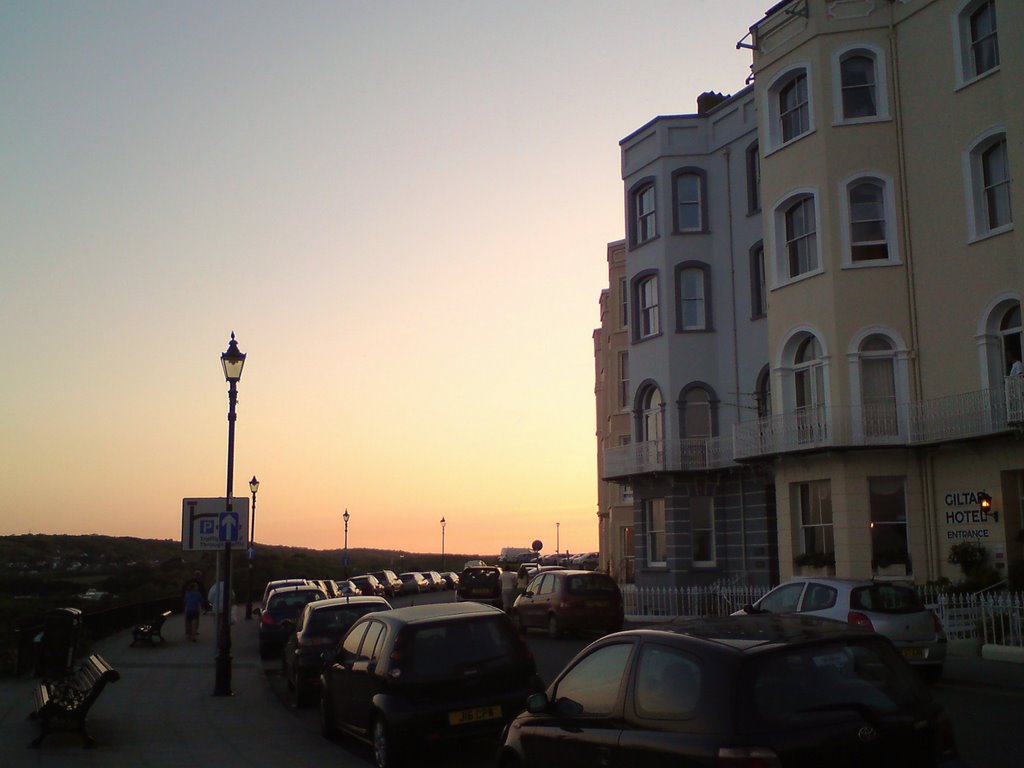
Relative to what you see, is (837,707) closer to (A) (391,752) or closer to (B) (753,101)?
(A) (391,752)

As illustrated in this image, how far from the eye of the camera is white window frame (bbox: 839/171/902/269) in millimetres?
23942

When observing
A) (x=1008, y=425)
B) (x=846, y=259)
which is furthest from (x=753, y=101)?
(x=1008, y=425)

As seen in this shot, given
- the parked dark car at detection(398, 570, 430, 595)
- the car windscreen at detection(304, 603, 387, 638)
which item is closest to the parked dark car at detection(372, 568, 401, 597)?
the parked dark car at detection(398, 570, 430, 595)

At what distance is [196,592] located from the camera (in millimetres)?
29812

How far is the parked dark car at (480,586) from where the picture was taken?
41219 millimetres

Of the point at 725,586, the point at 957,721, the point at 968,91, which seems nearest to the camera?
the point at 957,721

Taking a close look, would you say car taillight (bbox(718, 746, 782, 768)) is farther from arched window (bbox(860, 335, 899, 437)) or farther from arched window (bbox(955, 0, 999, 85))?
arched window (bbox(955, 0, 999, 85))

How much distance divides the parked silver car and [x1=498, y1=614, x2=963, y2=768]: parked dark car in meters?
8.20

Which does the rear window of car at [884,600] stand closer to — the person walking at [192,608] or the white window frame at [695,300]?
the white window frame at [695,300]

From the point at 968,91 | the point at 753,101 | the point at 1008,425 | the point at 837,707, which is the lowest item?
the point at 837,707

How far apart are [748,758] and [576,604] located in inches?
783

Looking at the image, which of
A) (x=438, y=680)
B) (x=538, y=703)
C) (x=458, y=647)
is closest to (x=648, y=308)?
(x=458, y=647)

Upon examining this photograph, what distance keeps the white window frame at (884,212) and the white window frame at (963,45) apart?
2574 millimetres

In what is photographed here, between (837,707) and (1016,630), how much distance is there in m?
13.7
